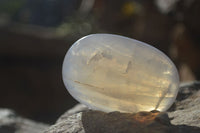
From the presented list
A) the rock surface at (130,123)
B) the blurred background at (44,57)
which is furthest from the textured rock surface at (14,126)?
the blurred background at (44,57)

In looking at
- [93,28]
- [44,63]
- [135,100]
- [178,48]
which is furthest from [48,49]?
[135,100]

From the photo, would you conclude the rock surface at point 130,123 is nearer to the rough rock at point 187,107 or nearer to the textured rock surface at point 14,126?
the rough rock at point 187,107

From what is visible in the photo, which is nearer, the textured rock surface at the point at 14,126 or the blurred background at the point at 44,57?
the textured rock surface at the point at 14,126

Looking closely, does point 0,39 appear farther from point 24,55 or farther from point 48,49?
point 48,49

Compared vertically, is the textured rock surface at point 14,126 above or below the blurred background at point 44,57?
below

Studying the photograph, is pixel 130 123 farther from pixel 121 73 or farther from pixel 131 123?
pixel 121 73

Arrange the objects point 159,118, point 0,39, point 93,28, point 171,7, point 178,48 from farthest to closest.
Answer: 1. point 93,28
2. point 0,39
3. point 178,48
4. point 171,7
5. point 159,118
